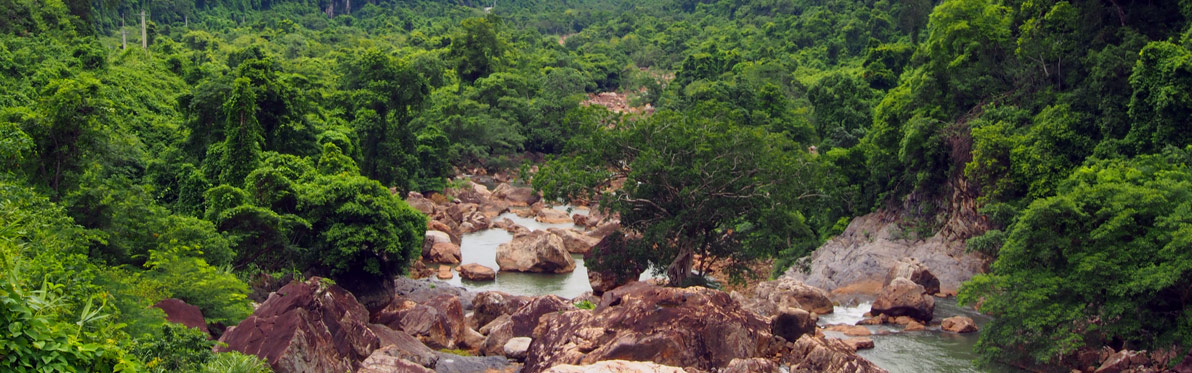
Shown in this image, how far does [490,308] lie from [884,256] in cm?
1511

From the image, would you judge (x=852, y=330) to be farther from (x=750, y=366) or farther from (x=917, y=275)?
(x=750, y=366)

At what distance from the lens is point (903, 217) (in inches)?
1367

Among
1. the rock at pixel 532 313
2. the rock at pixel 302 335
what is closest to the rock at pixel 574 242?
the rock at pixel 532 313

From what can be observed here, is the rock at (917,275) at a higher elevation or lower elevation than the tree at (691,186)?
lower

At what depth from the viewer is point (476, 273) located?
32.6 metres

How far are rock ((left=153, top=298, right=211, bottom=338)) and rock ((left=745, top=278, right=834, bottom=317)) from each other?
45.7ft

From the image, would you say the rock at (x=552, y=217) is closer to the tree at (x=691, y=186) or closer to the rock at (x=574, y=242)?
the rock at (x=574, y=242)

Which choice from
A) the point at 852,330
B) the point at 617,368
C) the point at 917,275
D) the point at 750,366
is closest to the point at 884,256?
the point at 917,275

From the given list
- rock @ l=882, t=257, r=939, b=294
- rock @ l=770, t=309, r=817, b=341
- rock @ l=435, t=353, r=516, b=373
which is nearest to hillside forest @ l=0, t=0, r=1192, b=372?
rock @ l=882, t=257, r=939, b=294

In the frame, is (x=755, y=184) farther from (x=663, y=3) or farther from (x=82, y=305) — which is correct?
(x=663, y=3)

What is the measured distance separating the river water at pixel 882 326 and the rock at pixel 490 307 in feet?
16.6

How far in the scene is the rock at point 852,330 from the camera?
2461 centimetres

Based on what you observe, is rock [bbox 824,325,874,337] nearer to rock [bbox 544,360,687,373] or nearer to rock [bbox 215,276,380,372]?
rock [bbox 544,360,687,373]

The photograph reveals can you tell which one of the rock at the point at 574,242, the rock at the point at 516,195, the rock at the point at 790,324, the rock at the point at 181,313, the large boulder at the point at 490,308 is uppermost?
the rock at the point at 181,313
